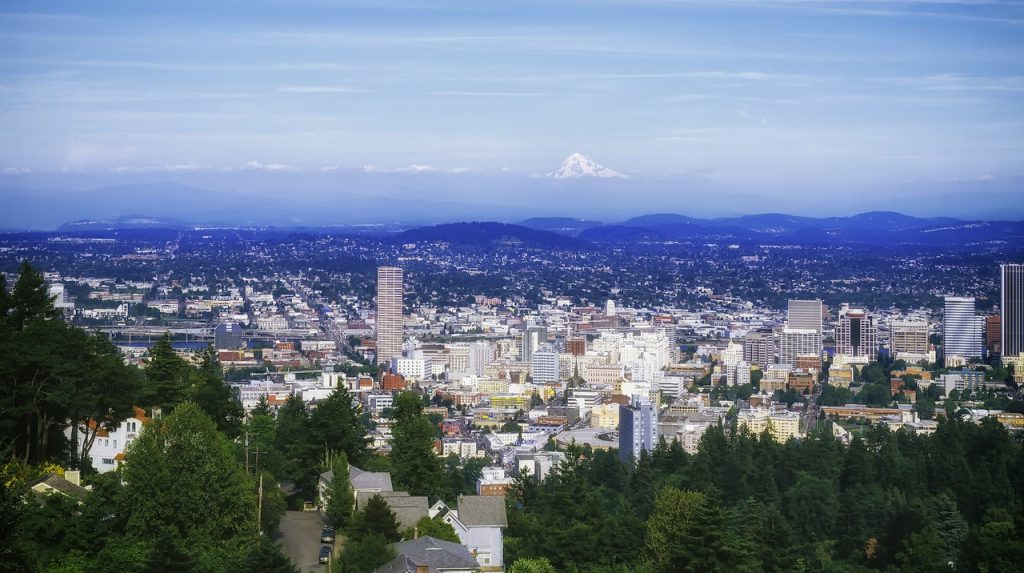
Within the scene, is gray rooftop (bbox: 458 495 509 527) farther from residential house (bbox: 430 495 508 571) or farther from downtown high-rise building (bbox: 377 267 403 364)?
downtown high-rise building (bbox: 377 267 403 364)

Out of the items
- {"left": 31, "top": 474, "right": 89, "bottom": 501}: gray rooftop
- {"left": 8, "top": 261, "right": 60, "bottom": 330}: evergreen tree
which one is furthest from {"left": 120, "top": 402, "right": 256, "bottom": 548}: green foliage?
{"left": 8, "top": 261, "right": 60, "bottom": 330}: evergreen tree

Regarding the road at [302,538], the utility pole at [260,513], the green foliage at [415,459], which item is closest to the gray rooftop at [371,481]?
the road at [302,538]

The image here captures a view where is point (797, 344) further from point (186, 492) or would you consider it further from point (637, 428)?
point (186, 492)

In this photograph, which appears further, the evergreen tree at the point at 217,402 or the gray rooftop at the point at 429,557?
the evergreen tree at the point at 217,402

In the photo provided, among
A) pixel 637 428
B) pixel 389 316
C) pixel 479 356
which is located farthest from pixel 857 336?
pixel 637 428

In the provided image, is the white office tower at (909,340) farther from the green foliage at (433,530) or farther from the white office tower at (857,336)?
the green foliage at (433,530)

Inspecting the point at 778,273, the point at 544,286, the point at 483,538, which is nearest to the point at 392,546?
the point at 483,538

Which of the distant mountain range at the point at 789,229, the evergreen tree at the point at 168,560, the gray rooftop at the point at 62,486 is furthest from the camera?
the distant mountain range at the point at 789,229
